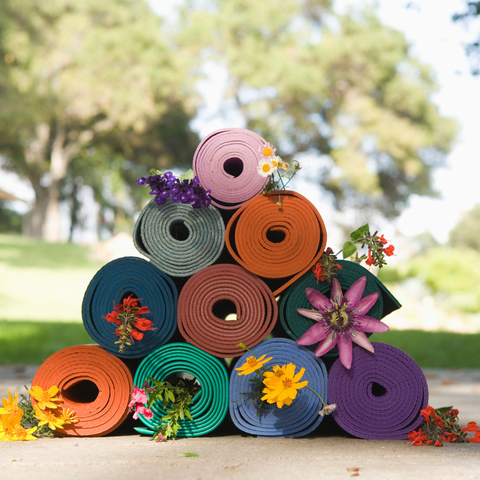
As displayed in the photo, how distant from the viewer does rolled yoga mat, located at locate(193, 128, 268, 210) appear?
283 cm

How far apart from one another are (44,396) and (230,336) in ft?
3.00

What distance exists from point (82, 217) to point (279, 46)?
22675 millimetres

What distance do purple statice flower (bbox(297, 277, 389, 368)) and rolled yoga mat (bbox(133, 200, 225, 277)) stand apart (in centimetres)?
53

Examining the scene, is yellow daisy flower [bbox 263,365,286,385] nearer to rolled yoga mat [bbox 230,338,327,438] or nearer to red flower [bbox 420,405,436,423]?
rolled yoga mat [bbox 230,338,327,438]

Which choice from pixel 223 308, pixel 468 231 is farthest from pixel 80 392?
pixel 468 231

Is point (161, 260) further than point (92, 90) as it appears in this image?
No

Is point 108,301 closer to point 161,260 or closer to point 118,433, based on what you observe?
point 161,260

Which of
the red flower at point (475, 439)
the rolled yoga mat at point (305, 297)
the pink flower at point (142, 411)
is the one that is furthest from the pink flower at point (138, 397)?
the red flower at point (475, 439)

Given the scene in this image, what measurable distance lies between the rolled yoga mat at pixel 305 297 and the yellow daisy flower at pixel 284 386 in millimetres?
Result: 201

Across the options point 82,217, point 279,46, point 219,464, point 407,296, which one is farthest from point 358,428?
point 82,217

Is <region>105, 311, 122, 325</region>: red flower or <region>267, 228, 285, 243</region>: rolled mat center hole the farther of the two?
<region>267, 228, 285, 243</region>: rolled mat center hole

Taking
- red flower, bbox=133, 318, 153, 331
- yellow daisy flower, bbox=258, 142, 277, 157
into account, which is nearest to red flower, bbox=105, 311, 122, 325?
red flower, bbox=133, 318, 153, 331

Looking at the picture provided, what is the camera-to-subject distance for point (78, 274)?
1683 centimetres

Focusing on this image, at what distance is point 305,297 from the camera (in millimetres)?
2723
